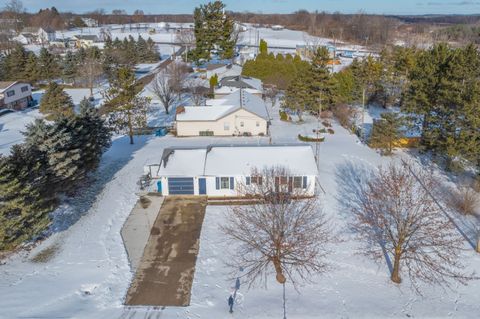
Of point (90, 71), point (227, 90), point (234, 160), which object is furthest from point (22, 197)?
point (90, 71)

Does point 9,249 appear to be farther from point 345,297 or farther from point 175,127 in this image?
point 175,127

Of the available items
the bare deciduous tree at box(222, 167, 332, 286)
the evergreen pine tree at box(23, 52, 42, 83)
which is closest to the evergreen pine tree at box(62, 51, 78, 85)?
the evergreen pine tree at box(23, 52, 42, 83)

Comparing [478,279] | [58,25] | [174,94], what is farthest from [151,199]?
[58,25]

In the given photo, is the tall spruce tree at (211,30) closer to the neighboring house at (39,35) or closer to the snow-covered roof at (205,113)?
the snow-covered roof at (205,113)

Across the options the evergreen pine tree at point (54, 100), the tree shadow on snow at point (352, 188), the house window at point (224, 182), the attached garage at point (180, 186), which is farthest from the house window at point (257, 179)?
the evergreen pine tree at point (54, 100)

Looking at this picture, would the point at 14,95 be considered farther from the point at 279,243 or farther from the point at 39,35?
the point at 39,35
